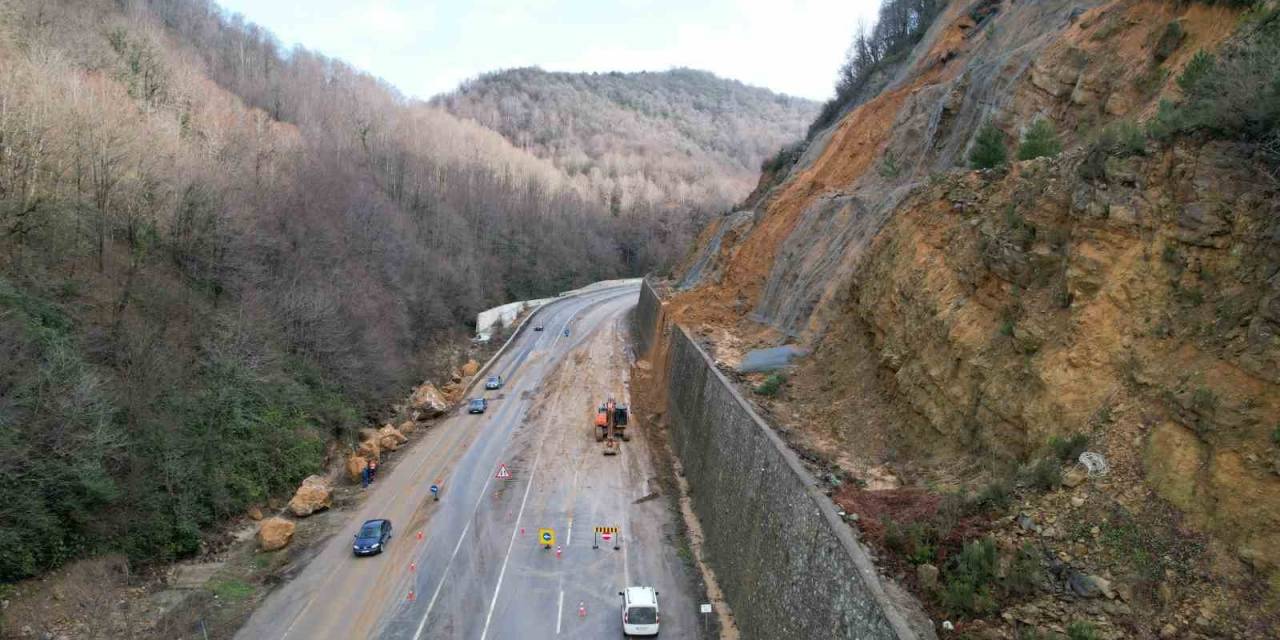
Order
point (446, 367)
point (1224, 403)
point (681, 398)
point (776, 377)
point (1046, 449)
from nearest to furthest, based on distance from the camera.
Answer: point (1224, 403), point (1046, 449), point (776, 377), point (681, 398), point (446, 367)

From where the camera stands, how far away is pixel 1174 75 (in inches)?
607

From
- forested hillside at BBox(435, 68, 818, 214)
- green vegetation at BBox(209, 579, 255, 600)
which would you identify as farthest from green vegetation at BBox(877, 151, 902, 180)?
forested hillside at BBox(435, 68, 818, 214)

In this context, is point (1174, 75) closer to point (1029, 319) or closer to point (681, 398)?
point (1029, 319)

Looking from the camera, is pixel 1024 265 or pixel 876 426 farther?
pixel 876 426

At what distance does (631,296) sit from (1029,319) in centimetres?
5986

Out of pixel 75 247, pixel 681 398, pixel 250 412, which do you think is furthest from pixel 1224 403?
pixel 75 247

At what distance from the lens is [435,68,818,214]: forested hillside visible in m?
119

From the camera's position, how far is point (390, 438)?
29312 mm

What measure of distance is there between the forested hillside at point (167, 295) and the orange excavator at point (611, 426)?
10.7 meters

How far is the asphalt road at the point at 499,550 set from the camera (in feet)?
53.6

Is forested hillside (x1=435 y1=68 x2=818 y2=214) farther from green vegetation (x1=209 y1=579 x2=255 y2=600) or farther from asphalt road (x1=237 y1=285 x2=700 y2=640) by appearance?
green vegetation (x1=209 y1=579 x2=255 y2=600)

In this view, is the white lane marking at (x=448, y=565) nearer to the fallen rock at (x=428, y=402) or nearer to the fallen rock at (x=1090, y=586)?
the fallen rock at (x=428, y=402)

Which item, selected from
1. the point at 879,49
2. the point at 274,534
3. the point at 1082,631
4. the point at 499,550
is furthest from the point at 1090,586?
the point at 879,49

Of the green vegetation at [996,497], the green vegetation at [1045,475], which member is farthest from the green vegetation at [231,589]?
the green vegetation at [1045,475]
